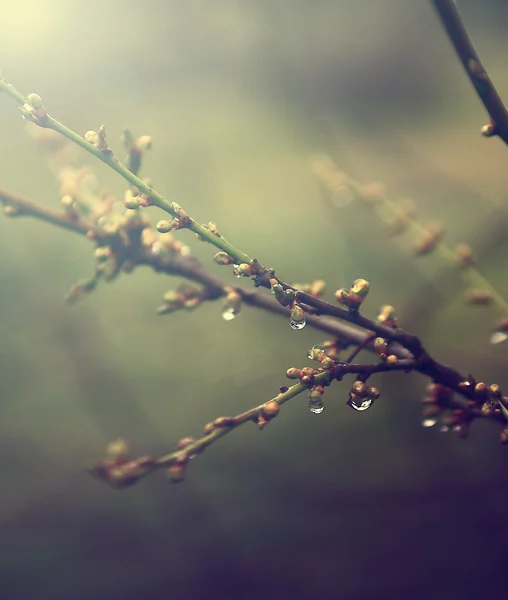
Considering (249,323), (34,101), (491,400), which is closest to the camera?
(34,101)

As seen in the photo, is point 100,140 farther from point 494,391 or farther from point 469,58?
point 494,391

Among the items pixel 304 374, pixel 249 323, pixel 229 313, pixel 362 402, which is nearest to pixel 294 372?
pixel 304 374

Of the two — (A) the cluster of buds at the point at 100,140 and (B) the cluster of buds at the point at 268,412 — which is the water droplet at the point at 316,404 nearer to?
(B) the cluster of buds at the point at 268,412

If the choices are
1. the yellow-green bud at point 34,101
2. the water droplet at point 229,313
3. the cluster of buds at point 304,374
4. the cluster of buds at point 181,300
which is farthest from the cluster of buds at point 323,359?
Answer: the yellow-green bud at point 34,101

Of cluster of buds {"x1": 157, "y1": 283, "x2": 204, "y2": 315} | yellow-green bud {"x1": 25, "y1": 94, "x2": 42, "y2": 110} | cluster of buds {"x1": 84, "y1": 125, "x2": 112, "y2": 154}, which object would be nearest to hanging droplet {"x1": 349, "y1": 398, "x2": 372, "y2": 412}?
cluster of buds {"x1": 157, "y1": 283, "x2": 204, "y2": 315}

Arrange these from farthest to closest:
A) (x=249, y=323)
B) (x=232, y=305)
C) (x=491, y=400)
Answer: (x=249, y=323) → (x=232, y=305) → (x=491, y=400)

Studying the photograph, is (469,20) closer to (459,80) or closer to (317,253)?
(459,80)

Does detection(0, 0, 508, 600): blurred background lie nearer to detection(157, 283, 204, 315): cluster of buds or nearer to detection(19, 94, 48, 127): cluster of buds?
detection(157, 283, 204, 315): cluster of buds
